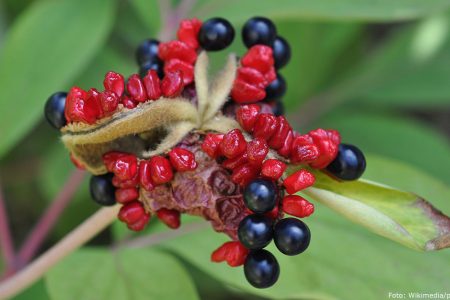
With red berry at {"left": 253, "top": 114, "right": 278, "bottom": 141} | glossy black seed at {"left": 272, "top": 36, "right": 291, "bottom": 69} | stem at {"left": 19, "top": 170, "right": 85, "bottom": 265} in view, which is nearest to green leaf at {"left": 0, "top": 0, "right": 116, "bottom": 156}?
stem at {"left": 19, "top": 170, "right": 85, "bottom": 265}

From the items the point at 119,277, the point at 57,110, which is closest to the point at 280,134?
the point at 57,110

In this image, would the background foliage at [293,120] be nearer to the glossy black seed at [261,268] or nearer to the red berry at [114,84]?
the glossy black seed at [261,268]

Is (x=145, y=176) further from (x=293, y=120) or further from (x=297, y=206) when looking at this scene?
(x=293, y=120)

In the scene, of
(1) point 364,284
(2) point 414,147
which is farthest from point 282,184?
(2) point 414,147

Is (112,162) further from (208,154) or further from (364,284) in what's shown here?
(364,284)

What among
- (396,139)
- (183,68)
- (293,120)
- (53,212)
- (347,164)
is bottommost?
(396,139)

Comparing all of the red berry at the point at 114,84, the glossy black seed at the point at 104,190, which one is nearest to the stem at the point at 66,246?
the glossy black seed at the point at 104,190

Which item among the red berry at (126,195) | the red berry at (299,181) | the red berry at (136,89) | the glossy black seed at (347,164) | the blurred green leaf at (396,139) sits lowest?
the blurred green leaf at (396,139)
